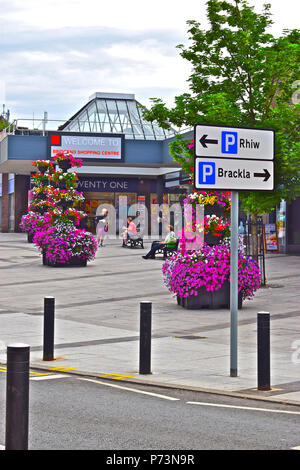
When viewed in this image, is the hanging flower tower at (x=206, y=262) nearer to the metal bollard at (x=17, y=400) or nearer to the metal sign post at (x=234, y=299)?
the metal sign post at (x=234, y=299)

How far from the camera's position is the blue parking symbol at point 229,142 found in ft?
30.9

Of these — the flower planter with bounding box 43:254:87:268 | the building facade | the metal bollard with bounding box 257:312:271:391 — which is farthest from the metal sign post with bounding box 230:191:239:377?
the building facade

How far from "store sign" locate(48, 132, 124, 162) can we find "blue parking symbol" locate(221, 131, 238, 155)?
34.7 meters

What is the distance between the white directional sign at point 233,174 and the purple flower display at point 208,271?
7.10m

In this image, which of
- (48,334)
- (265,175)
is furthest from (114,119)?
(265,175)

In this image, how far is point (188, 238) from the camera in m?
17.2

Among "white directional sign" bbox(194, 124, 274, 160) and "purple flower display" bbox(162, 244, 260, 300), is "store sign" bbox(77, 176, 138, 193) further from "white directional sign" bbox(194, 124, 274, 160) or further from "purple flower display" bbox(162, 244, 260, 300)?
"white directional sign" bbox(194, 124, 274, 160)

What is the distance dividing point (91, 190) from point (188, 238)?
103ft

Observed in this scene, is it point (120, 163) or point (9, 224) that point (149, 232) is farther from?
point (9, 224)

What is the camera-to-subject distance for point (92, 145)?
44.2 m

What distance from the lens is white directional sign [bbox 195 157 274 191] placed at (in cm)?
923

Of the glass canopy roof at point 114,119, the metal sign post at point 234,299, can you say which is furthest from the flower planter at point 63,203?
the metal sign post at point 234,299

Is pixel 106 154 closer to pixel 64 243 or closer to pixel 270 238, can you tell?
pixel 270 238

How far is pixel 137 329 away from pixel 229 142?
18.4ft
